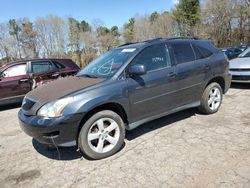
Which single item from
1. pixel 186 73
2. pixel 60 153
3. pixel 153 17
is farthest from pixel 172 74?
pixel 153 17

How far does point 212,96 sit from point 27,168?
154 inches

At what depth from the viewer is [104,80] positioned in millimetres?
4020

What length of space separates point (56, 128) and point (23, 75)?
5.26 metres

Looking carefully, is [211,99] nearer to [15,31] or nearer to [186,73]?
[186,73]

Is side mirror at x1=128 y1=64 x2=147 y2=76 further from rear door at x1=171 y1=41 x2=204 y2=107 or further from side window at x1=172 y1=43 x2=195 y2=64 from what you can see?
side window at x1=172 y1=43 x2=195 y2=64

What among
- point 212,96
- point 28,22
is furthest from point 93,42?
point 212,96

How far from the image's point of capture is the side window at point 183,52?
4871 millimetres

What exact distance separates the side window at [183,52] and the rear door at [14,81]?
5185mm

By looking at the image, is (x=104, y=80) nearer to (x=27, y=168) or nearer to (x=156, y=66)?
(x=156, y=66)

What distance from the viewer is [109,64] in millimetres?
4566

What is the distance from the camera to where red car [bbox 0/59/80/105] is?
309 inches

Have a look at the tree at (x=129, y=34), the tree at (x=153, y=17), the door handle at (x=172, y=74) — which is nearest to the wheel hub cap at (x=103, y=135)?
the door handle at (x=172, y=74)

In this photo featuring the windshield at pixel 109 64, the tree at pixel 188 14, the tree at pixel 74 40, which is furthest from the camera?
the tree at pixel 74 40

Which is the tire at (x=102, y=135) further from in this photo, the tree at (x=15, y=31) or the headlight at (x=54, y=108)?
the tree at (x=15, y=31)
